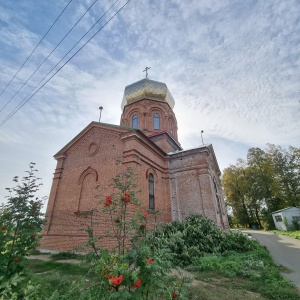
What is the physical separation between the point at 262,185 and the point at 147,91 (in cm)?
2538

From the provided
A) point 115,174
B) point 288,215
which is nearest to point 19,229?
point 115,174

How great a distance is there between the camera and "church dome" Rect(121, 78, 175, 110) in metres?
19.6

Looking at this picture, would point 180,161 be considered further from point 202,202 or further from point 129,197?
point 129,197

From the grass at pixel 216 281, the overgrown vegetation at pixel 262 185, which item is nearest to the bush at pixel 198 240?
the grass at pixel 216 281

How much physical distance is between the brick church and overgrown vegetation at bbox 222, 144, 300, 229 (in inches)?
889

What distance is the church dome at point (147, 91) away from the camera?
64.2 ft

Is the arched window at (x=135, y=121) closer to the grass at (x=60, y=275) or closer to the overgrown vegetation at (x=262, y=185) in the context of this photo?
the grass at (x=60, y=275)

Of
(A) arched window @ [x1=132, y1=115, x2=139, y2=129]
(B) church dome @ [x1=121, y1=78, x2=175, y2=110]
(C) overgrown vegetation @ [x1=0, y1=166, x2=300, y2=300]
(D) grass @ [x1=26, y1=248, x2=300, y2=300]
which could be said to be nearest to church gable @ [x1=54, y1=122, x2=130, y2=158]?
(C) overgrown vegetation @ [x1=0, y1=166, x2=300, y2=300]

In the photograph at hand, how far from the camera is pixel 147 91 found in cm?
1948

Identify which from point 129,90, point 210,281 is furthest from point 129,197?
point 129,90

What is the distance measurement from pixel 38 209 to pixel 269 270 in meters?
7.05

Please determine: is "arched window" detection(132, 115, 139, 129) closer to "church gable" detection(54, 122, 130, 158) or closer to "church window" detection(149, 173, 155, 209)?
"church gable" detection(54, 122, 130, 158)

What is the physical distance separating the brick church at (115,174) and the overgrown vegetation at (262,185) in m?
22.6

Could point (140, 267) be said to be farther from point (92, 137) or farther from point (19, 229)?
point (92, 137)
